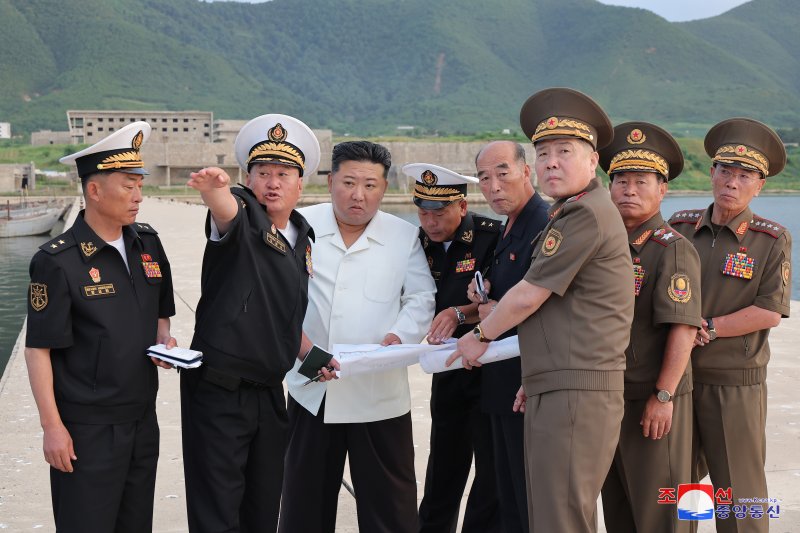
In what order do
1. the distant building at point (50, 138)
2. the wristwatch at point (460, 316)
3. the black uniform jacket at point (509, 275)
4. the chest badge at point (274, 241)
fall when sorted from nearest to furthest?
the chest badge at point (274, 241), the black uniform jacket at point (509, 275), the wristwatch at point (460, 316), the distant building at point (50, 138)

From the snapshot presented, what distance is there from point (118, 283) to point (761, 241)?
2.43m

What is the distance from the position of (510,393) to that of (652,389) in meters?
0.51

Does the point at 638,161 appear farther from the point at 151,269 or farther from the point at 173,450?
the point at 173,450

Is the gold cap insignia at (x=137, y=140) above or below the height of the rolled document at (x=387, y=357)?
above

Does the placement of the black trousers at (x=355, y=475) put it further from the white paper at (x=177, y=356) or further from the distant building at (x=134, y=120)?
the distant building at (x=134, y=120)

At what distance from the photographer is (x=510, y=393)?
122 inches

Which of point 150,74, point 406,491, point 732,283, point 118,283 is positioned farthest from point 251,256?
point 150,74

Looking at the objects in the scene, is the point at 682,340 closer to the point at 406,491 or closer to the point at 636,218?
the point at 636,218

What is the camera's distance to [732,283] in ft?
10.7

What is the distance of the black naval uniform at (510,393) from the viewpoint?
305 cm

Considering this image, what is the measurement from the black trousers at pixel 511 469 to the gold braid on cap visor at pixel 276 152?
123cm

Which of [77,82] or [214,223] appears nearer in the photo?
[214,223]

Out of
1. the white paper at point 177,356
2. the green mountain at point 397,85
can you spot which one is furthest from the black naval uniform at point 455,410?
the green mountain at point 397,85

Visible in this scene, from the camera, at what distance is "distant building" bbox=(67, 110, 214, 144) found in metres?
75.2
